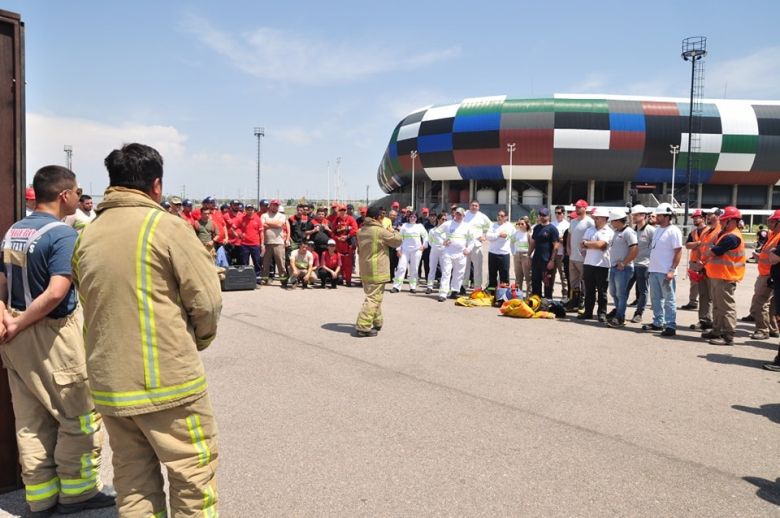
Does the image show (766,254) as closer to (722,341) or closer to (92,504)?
(722,341)

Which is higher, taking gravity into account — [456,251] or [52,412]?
[456,251]

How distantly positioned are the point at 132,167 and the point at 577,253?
9252 mm

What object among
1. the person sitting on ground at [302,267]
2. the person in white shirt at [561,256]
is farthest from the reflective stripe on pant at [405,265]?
the person in white shirt at [561,256]

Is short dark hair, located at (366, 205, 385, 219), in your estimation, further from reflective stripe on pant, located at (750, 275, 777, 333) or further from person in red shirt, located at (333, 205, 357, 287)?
reflective stripe on pant, located at (750, 275, 777, 333)

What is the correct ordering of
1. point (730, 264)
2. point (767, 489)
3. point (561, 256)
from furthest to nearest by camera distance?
point (561, 256)
point (730, 264)
point (767, 489)

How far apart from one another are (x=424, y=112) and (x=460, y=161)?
6.80 metres

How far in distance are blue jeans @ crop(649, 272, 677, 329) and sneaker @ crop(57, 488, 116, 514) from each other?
7.62m

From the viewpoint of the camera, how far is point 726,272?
713cm

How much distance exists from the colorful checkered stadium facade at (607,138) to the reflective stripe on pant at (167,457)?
1864 inches

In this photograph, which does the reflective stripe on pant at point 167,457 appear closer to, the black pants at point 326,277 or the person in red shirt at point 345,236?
the black pants at point 326,277

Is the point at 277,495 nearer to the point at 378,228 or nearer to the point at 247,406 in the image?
the point at 247,406

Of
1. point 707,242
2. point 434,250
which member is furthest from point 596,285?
point 434,250

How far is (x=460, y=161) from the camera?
49.9m

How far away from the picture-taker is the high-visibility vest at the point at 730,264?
708 cm
